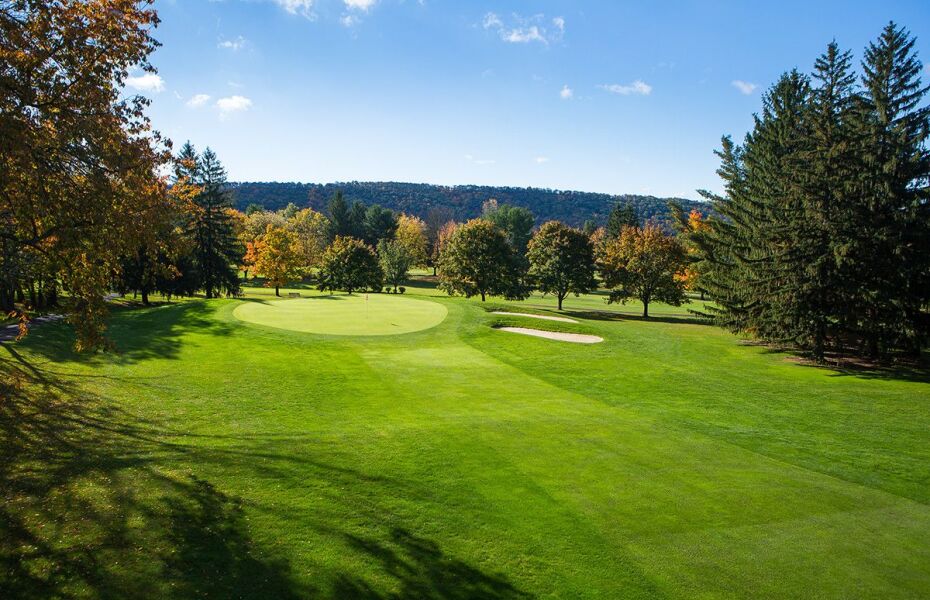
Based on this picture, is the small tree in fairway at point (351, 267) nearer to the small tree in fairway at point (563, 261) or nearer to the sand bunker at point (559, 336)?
the small tree in fairway at point (563, 261)

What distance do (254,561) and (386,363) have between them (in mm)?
14462

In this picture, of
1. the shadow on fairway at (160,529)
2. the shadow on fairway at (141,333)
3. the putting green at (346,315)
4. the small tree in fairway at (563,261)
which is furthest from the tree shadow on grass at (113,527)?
the small tree in fairway at (563,261)

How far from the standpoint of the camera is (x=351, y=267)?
69375 mm

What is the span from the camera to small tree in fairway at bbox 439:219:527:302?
193 ft

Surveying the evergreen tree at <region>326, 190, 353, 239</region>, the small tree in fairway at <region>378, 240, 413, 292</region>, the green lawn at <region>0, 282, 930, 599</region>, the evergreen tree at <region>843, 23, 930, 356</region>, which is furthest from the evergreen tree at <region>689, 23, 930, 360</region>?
the evergreen tree at <region>326, 190, 353, 239</region>

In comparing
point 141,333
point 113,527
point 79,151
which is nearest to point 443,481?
point 113,527

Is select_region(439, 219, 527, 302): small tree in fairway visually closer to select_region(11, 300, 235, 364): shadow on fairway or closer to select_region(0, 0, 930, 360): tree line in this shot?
select_region(0, 0, 930, 360): tree line

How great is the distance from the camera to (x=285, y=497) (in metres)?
9.37

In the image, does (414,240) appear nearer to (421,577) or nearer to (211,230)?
(211,230)

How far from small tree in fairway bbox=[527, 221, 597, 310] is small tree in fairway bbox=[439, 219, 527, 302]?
9.82 ft

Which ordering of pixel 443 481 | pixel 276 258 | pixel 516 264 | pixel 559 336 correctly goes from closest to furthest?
pixel 443 481, pixel 559 336, pixel 516 264, pixel 276 258

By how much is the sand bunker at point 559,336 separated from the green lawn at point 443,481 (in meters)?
7.64

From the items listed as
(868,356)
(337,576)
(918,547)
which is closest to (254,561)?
(337,576)

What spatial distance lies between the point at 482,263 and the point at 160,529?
170 feet
